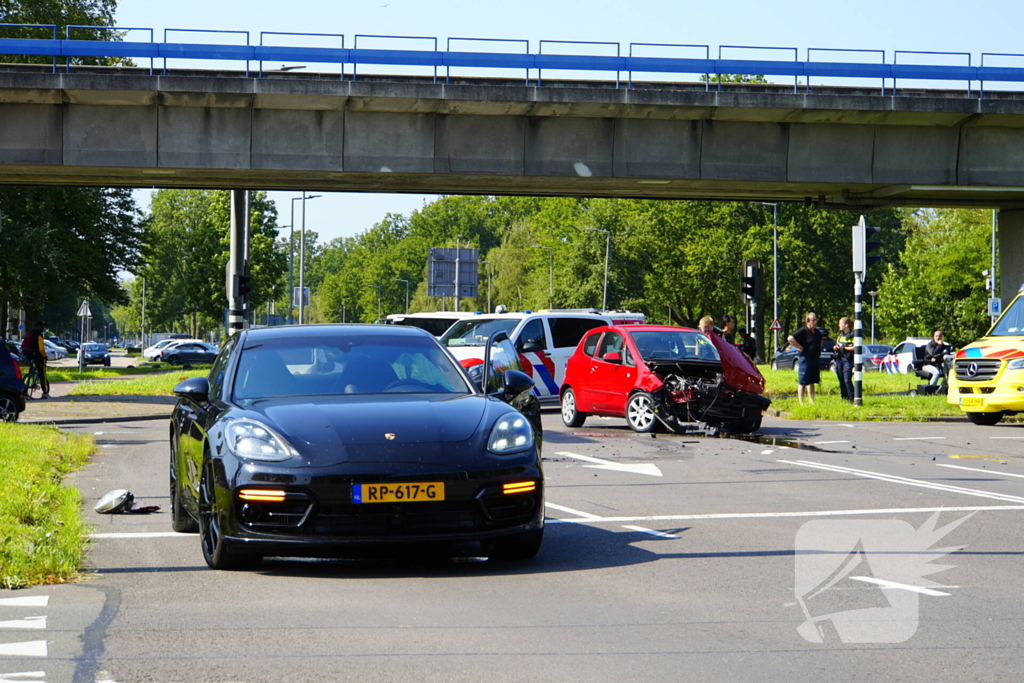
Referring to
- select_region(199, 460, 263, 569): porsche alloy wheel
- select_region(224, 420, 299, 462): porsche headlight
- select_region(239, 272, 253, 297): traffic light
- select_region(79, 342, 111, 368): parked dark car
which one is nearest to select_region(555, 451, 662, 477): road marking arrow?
select_region(199, 460, 263, 569): porsche alloy wheel

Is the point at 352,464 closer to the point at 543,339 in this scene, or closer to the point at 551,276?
the point at 543,339

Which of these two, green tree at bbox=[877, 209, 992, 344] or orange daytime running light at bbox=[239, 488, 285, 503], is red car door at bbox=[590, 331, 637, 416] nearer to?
orange daytime running light at bbox=[239, 488, 285, 503]

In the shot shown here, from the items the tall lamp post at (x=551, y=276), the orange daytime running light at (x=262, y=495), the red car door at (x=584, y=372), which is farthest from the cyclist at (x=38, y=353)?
the tall lamp post at (x=551, y=276)

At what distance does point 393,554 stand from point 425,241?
128 m

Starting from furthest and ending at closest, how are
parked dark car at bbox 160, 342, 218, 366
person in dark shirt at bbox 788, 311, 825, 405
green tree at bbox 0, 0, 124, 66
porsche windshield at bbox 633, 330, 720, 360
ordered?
parked dark car at bbox 160, 342, 218, 366
green tree at bbox 0, 0, 124, 66
person in dark shirt at bbox 788, 311, 825, 405
porsche windshield at bbox 633, 330, 720, 360

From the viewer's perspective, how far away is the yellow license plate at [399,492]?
279 inches

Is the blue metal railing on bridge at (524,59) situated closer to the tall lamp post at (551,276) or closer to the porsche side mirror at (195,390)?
the porsche side mirror at (195,390)

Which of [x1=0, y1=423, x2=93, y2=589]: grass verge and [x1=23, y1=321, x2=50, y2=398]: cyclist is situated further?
[x1=23, y1=321, x2=50, y2=398]: cyclist

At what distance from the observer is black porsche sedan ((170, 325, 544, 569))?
7117mm

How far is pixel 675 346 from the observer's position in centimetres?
1981

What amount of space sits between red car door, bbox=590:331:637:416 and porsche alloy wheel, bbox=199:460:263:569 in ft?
40.2

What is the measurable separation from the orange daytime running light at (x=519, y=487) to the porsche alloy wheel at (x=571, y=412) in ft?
45.6

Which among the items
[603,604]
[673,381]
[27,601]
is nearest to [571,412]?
[673,381]

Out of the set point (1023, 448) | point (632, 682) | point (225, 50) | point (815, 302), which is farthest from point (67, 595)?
point (815, 302)
